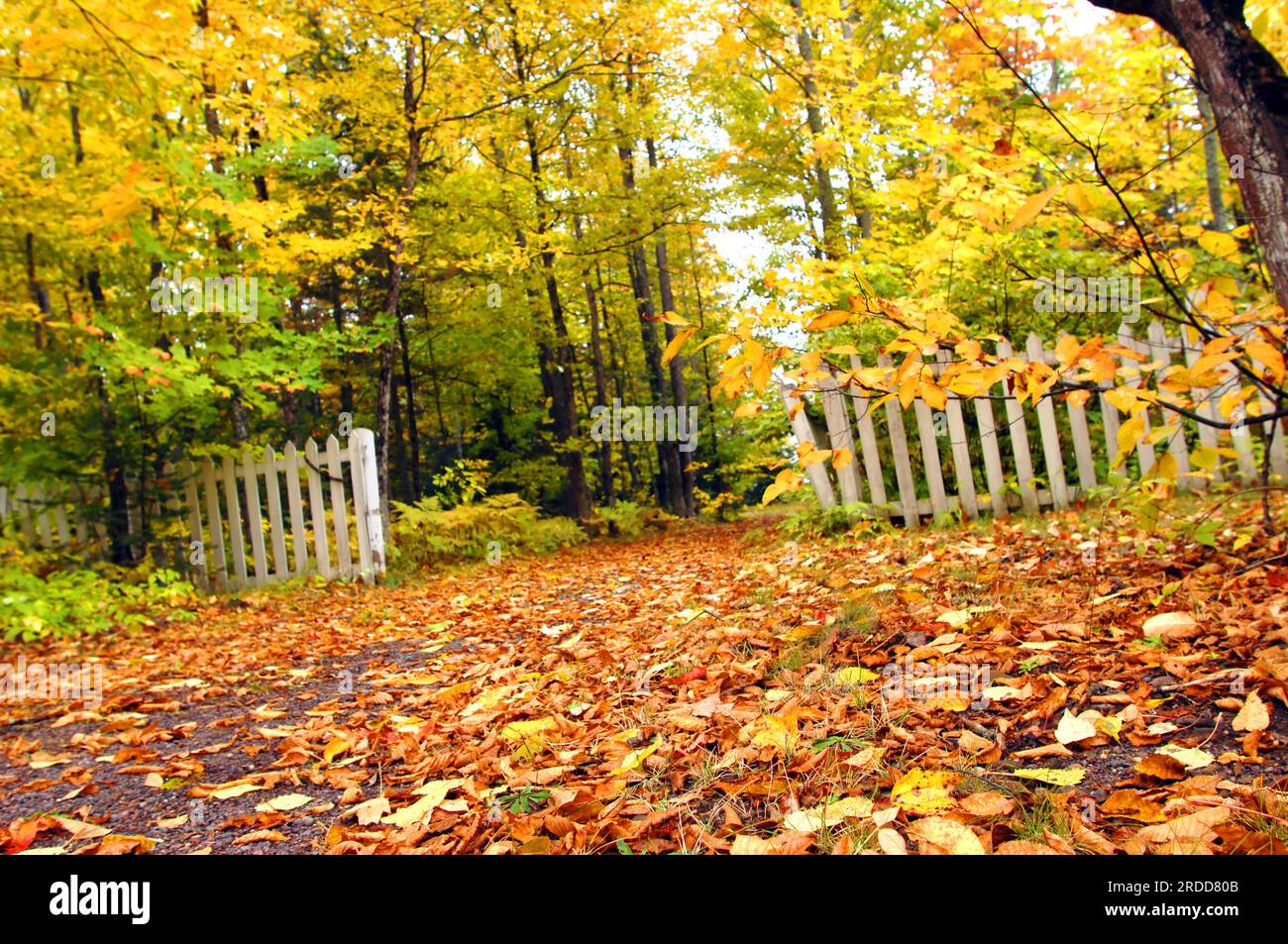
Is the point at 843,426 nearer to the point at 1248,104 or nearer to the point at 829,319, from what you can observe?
the point at 1248,104

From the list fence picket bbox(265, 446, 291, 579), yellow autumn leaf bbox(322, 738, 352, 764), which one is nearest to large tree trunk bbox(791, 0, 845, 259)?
fence picket bbox(265, 446, 291, 579)

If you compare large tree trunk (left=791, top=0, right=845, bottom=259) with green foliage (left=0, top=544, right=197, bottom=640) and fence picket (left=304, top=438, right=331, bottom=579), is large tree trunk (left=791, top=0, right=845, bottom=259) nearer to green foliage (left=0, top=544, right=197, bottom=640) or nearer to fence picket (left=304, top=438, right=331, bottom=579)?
fence picket (left=304, top=438, right=331, bottom=579)

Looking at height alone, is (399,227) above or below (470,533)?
above

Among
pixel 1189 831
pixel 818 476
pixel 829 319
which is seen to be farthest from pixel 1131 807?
pixel 818 476

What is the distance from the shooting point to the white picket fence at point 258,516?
7.96m

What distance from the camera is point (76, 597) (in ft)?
20.4

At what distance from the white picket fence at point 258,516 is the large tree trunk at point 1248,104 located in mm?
6938

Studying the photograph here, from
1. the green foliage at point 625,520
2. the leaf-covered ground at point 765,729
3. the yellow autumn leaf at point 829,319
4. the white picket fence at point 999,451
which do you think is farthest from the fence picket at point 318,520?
the yellow autumn leaf at point 829,319

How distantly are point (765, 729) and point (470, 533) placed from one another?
8153mm

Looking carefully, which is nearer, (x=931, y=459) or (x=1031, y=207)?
(x=1031, y=207)

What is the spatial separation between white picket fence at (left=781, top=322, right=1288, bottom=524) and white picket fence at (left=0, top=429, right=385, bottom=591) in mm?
4490

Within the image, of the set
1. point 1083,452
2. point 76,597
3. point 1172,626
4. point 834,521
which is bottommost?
point 1172,626

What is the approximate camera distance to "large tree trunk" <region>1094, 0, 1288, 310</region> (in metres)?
2.65

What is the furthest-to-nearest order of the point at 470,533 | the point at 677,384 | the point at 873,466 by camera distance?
the point at 677,384, the point at 470,533, the point at 873,466
